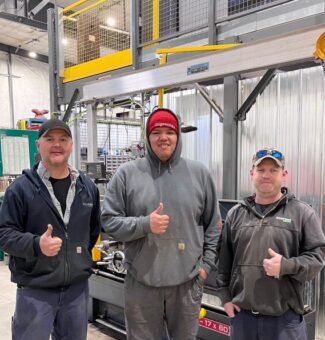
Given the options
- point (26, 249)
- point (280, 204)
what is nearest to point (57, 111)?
point (26, 249)

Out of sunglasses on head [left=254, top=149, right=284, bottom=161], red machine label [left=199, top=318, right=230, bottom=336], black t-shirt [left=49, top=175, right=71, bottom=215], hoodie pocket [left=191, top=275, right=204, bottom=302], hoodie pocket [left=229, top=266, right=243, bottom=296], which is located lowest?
red machine label [left=199, top=318, right=230, bottom=336]

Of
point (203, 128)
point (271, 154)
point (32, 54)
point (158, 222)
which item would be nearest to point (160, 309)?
point (158, 222)

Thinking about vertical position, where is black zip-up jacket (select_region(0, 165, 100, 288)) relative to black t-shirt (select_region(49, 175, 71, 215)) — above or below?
below

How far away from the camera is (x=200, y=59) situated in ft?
6.15

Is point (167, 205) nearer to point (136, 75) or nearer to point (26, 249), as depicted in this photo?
point (26, 249)

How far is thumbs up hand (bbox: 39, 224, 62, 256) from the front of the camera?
4.80 ft

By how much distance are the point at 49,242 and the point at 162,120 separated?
0.71 metres

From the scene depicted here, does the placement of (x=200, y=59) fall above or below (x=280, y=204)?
above

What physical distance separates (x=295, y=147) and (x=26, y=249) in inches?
79.0

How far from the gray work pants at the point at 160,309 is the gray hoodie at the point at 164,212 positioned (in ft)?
0.18

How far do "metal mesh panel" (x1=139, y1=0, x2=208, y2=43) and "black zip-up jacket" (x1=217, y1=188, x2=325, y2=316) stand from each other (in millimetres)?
1706

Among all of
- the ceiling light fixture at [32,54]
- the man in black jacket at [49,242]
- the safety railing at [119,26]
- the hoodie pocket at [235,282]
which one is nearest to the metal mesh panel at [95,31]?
the safety railing at [119,26]

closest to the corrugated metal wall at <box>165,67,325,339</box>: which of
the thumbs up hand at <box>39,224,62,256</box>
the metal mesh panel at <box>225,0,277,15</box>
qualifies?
the metal mesh panel at <box>225,0,277,15</box>

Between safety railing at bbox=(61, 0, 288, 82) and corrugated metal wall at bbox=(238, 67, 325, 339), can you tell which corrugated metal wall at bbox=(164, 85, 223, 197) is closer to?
corrugated metal wall at bbox=(238, 67, 325, 339)
